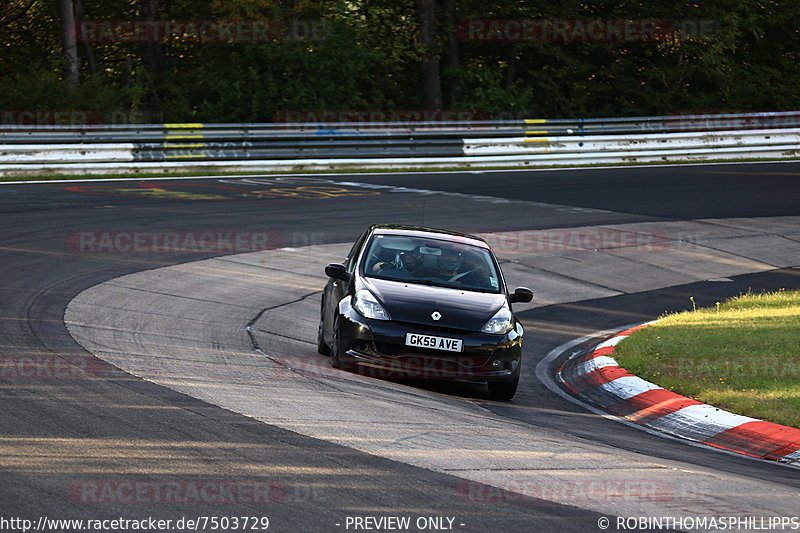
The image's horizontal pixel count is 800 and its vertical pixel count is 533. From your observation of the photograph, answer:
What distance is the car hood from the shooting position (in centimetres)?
955

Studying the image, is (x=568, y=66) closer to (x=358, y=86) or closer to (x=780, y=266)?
(x=358, y=86)

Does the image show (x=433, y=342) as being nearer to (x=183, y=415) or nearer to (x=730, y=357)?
(x=183, y=415)

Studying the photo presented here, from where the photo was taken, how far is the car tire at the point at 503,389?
956 cm

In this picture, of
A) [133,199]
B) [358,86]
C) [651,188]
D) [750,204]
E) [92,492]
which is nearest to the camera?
[92,492]

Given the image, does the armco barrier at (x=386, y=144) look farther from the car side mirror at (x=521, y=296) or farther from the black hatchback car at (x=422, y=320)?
the car side mirror at (x=521, y=296)

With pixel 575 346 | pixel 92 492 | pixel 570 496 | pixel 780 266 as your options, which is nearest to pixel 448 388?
pixel 575 346

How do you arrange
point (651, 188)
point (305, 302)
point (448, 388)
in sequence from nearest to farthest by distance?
point (448, 388), point (305, 302), point (651, 188)

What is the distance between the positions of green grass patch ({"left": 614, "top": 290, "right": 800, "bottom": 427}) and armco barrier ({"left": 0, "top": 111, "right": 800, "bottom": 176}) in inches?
620

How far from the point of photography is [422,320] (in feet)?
31.2

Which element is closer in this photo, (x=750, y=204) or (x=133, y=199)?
(x=133, y=199)

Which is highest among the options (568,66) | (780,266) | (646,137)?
(568,66)

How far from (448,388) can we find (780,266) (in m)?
10.8

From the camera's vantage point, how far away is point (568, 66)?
3906 centimetres

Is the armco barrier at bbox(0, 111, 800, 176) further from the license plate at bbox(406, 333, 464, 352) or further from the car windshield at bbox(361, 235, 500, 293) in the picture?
the license plate at bbox(406, 333, 464, 352)
